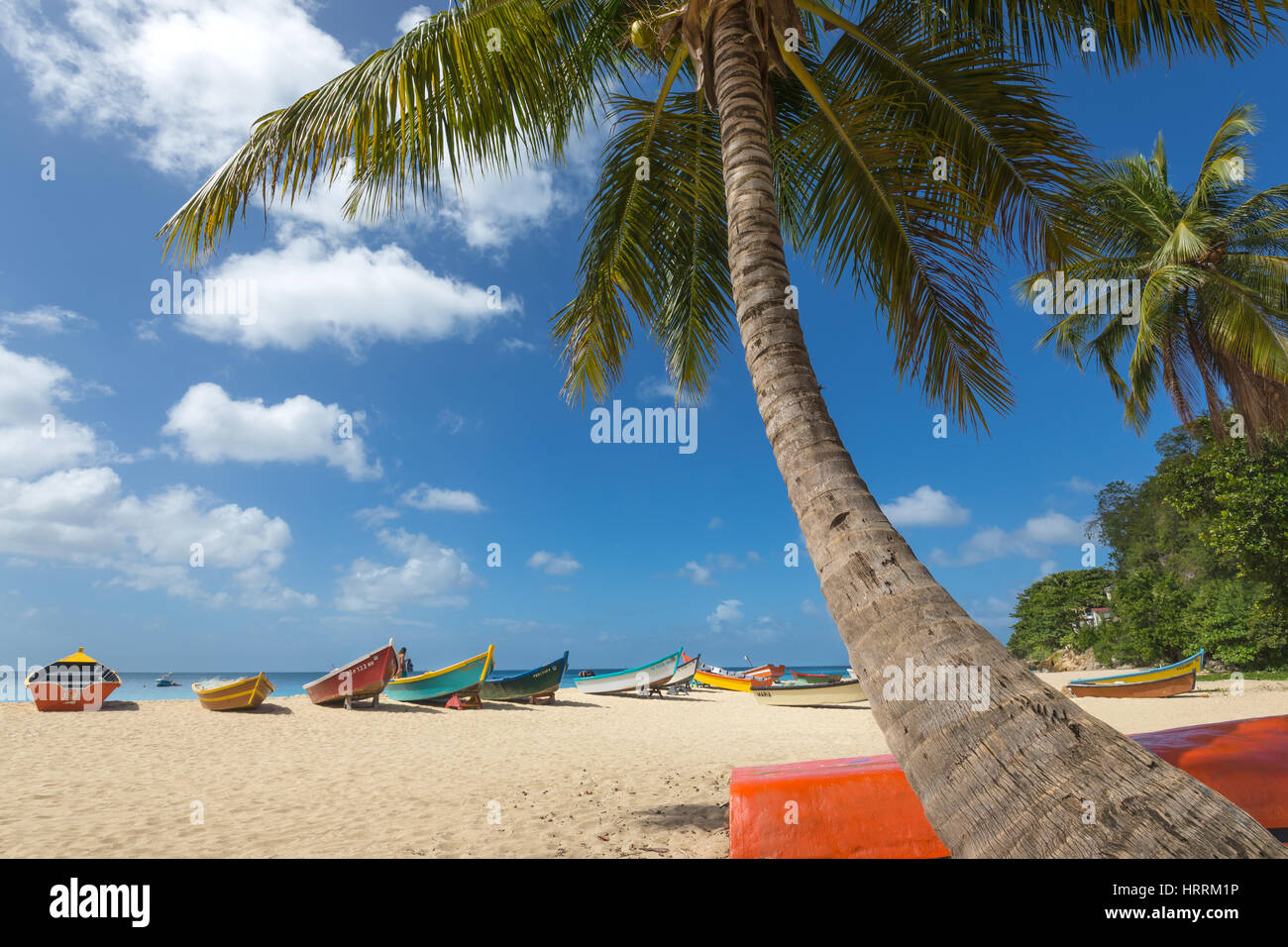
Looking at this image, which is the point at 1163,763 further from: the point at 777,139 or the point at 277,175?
the point at 777,139

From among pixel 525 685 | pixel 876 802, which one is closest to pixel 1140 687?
pixel 525 685

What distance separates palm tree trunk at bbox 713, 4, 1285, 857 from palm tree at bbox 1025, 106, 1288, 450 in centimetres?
1361

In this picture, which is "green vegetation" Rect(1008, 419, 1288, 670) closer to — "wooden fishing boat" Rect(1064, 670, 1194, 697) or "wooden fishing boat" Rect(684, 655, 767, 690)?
"wooden fishing boat" Rect(1064, 670, 1194, 697)

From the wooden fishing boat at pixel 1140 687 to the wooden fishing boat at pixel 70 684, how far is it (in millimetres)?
26058

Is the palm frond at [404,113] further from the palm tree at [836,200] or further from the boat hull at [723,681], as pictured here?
the boat hull at [723,681]

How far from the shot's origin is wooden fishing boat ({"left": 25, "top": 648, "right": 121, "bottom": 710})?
14.4 metres

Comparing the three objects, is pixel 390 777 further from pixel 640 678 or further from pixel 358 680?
pixel 640 678

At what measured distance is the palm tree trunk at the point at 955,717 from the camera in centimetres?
170

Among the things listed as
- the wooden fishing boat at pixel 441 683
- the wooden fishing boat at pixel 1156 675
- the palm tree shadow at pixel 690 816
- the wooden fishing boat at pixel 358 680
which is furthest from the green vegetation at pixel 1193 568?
the wooden fishing boat at pixel 358 680

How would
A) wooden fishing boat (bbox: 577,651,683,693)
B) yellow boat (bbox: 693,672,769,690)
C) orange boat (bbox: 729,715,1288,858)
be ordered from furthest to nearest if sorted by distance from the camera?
1. yellow boat (bbox: 693,672,769,690)
2. wooden fishing boat (bbox: 577,651,683,693)
3. orange boat (bbox: 729,715,1288,858)

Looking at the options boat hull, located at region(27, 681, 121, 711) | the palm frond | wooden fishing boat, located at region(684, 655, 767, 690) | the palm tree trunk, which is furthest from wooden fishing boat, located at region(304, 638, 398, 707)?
wooden fishing boat, located at region(684, 655, 767, 690)

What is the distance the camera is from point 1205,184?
15898 mm
